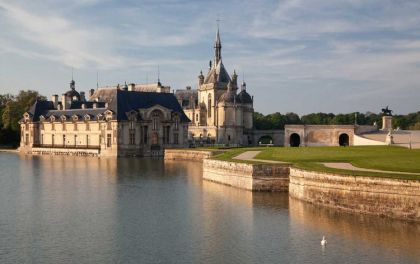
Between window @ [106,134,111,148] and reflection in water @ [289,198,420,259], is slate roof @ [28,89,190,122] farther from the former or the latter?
reflection in water @ [289,198,420,259]

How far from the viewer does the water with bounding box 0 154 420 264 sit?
23.0m

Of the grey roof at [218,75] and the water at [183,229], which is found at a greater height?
the grey roof at [218,75]

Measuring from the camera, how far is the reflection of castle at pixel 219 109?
340 ft

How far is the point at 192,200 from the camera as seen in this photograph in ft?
120

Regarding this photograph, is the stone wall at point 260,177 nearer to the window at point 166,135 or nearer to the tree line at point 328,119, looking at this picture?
the window at point 166,135

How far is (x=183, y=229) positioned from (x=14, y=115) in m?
87.0

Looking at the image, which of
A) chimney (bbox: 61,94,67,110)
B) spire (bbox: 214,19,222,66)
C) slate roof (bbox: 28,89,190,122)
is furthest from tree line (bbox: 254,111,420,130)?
chimney (bbox: 61,94,67,110)

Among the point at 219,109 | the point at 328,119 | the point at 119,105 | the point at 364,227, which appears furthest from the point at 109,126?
the point at 328,119

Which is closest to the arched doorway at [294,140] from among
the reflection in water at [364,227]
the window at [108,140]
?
the window at [108,140]

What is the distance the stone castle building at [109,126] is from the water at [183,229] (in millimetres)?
40361

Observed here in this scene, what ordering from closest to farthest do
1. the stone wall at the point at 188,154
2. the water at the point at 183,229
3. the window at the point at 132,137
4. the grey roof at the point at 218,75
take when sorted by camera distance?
1. the water at the point at 183,229
2. the stone wall at the point at 188,154
3. the window at the point at 132,137
4. the grey roof at the point at 218,75

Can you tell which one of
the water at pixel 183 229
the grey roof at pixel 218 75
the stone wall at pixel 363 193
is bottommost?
the water at pixel 183 229

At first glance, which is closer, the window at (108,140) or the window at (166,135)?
the window at (108,140)

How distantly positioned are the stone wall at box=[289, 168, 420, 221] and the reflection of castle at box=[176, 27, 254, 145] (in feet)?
223
